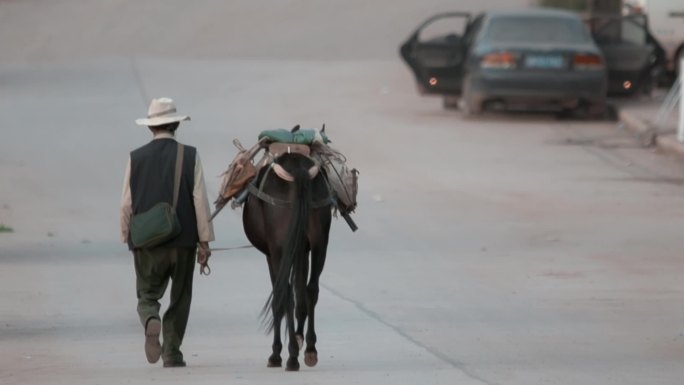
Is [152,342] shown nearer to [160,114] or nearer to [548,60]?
[160,114]

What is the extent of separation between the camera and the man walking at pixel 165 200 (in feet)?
30.6

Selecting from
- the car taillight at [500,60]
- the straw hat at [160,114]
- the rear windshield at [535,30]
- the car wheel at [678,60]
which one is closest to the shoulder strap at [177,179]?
the straw hat at [160,114]

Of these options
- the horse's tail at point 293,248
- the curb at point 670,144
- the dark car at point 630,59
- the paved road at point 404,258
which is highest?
the horse's tail at point 293,248

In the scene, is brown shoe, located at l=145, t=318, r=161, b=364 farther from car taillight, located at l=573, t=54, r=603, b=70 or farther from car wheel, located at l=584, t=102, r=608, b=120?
car wheel, located at l=584, t=102, r=608, b=120

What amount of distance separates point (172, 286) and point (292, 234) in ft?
2.60

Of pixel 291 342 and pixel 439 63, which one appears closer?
pixel 291 342

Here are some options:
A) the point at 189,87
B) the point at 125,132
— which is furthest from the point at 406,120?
the point at 189,87

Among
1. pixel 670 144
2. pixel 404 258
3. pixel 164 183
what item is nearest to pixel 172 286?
pixel 164 183

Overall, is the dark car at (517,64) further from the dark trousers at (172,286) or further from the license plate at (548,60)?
the dark trousers at (172,286)

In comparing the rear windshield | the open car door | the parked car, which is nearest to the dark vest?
the rear windshield

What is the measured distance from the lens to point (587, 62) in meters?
24.5

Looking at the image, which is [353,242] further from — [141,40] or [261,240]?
[141,40]

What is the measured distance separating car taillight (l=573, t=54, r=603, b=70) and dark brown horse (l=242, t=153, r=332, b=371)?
15.5m

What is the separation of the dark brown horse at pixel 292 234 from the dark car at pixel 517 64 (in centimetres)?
1516
